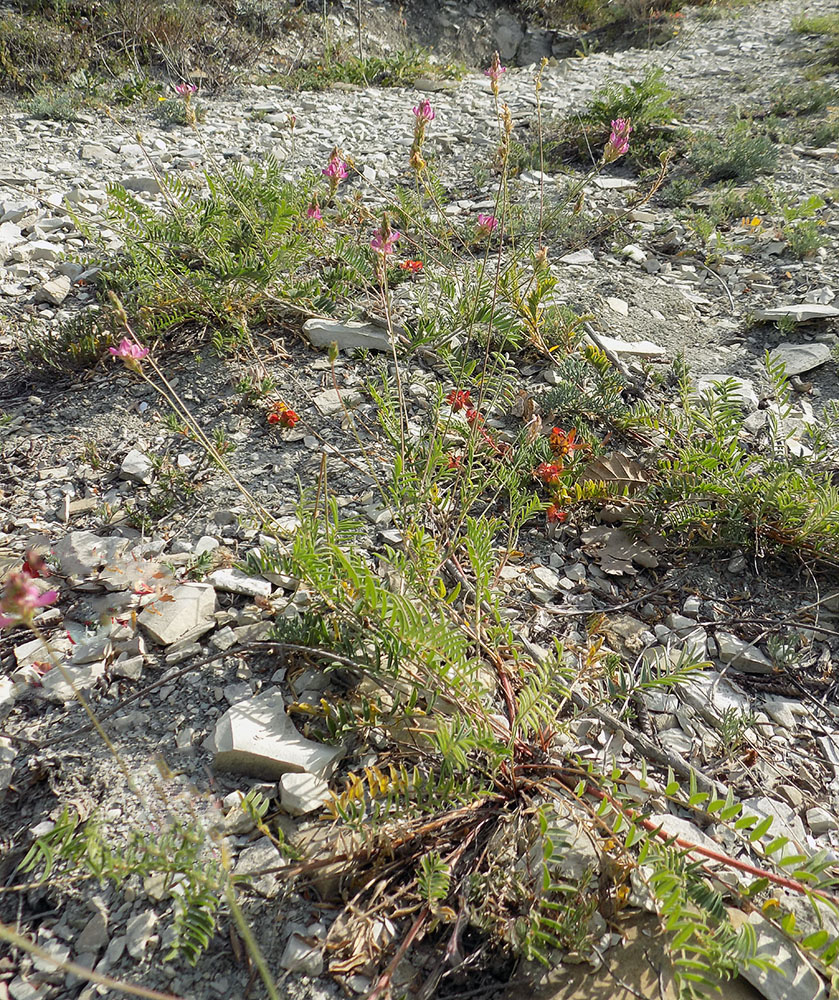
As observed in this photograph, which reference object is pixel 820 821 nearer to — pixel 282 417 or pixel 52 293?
pixel 282 417

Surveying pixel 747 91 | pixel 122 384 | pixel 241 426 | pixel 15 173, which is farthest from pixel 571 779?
pixel 747 91

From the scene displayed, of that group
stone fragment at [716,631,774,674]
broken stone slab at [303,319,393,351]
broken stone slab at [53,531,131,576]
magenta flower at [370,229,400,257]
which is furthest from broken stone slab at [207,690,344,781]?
broken stone slab at [303,319,393,351]

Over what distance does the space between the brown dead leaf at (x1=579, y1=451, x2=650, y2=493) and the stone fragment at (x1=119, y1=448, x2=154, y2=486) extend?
5.69 ft

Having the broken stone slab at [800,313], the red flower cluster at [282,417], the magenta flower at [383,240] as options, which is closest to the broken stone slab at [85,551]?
the red flower cluster at [282,417]

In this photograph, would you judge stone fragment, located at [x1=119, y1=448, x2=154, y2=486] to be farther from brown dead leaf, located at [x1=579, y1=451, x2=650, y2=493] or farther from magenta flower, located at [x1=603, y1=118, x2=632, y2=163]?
magenta flower, located at [x1=603, y1=118, x2=632, y2=163]

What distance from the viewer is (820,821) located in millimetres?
1956

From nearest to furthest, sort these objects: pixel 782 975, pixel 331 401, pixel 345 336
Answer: pixel 782 975 → pixel 331 401 → pixel 345 336

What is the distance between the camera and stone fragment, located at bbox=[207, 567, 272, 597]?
2414 mm

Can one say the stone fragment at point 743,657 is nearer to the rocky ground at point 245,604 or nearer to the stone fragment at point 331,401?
the rocky ground at point 245,604

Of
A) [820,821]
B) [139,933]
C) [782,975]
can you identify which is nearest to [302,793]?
[139,933]

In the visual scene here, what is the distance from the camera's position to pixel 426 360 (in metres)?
3.54

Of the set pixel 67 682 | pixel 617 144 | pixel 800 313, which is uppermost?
pixel 617 144

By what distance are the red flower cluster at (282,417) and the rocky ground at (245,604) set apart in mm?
59

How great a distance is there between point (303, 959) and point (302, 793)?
1.19ft
